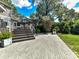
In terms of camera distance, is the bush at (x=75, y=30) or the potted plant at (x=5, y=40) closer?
the potted plant at (x=5, y=40)

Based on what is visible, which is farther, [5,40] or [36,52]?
[5,40]

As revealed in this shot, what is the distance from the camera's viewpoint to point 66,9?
42688mm

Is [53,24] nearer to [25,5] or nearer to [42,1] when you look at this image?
[42,1]

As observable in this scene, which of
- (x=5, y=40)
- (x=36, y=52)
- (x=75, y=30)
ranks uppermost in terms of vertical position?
(x=75, y=30)

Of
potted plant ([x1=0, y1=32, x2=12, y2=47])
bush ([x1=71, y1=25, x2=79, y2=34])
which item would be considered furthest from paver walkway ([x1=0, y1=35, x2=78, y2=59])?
bush ([x1=71, y1=25, x2=79, y2=34])

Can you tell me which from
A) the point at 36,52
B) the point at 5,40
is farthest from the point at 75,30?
the point at 36,52

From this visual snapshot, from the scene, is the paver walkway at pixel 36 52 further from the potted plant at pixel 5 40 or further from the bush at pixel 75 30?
the bush at pixel 75 30

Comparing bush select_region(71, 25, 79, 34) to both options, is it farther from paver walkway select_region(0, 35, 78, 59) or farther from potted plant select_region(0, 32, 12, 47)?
potted plant select_region(0, 32, 12, 47)

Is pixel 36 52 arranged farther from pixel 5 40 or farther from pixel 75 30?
pixel 75 30

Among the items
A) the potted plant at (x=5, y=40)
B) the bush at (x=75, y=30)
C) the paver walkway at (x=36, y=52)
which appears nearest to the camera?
the paver walkway at (x=36, y=52)

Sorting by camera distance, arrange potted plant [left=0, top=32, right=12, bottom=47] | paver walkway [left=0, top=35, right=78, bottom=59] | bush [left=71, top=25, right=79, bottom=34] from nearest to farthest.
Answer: paver walkway [left=0, top=35, right=78, bottom=59] < potted plant [left=0, top=32, right=12, bottom=47] < bush [left=71, top=25, right=79, bottom=34]

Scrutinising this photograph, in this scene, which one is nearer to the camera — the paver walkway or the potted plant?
the paver walkway

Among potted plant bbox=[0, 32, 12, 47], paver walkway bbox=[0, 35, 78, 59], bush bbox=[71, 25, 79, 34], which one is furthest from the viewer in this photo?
bush bbox=[71, 25, 79, 34]

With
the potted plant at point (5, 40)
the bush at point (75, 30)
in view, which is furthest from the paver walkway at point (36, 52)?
the bush at point (75, 30)
